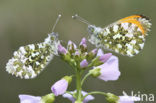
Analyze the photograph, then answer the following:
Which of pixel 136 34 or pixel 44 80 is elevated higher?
pixel 44 80

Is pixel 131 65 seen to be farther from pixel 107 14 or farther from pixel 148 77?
pixel 107 14

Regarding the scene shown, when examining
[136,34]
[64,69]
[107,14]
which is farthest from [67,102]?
[136,34]

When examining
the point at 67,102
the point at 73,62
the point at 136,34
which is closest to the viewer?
the point at 73,62

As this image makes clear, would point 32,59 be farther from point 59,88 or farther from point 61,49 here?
point 59,88

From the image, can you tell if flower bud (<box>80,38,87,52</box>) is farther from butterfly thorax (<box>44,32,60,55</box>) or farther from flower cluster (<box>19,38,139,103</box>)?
butterfly thorax (<box>44,32,60,55</box>)

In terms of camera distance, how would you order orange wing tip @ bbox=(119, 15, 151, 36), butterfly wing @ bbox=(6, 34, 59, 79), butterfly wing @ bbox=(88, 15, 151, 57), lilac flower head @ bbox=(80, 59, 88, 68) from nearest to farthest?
lilac flower head @ bbox=(80, 59, 88, 68)
butterfly wing @ bbox=(6, 34, 59, 79)
butterfly wing @ bbox=(88, 15, 151, 57)
orange wing tip @ bbox=(119, 15, 151, 36)

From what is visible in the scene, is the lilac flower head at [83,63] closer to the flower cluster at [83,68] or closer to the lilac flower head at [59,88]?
the flower cluster at [83,68]

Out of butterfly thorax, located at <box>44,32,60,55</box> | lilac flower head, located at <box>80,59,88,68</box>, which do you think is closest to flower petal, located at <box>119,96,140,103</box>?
lilac flower head, located at <box>80,59,88,68</box>

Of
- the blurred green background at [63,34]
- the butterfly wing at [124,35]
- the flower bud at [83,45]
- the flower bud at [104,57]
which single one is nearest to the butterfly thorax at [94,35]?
the butterfly wing at [124,35]
